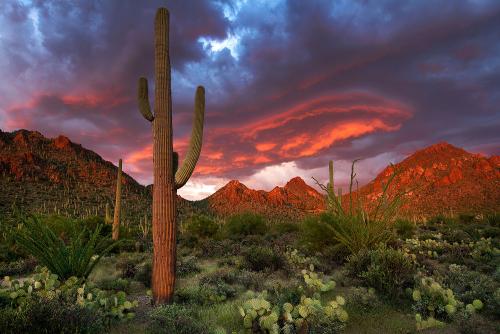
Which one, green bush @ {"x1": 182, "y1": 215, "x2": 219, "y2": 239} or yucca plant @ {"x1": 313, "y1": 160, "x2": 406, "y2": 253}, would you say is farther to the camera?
green bush @ {"x1": 182, "y1": 215, "x2": 219, "y2": 239}

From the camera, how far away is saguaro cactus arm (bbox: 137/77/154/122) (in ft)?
23.1

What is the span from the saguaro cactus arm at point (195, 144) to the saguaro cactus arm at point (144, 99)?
3.23ft

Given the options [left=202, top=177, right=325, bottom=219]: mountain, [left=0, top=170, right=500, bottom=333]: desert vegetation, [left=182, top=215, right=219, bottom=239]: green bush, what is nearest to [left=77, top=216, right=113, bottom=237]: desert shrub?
[left=182, top=215, right=219, bottom=239]: green bush

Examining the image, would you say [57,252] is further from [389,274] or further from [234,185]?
[234,185]

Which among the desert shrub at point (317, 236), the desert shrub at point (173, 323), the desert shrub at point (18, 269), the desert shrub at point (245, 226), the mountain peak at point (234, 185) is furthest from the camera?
the mountain peak at point (234, 185)

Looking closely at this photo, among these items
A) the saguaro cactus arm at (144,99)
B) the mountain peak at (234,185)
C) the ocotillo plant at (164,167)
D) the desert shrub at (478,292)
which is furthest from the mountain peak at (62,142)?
the desert shrub at (478,292)

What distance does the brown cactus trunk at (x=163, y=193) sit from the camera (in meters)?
6.39

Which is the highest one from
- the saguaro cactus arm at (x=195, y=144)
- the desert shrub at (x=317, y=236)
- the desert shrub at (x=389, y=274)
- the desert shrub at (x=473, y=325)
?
the saguaro cactus arm at (x=195, y=144)

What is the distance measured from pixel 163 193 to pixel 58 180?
53853 millimetres

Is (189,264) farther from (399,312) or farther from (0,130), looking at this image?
(0,130)

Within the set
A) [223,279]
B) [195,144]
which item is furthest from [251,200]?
[195,144]

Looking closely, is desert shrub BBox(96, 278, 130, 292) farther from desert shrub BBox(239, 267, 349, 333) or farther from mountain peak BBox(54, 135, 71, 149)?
mountain peak BBox(54, 135, 71, 149)

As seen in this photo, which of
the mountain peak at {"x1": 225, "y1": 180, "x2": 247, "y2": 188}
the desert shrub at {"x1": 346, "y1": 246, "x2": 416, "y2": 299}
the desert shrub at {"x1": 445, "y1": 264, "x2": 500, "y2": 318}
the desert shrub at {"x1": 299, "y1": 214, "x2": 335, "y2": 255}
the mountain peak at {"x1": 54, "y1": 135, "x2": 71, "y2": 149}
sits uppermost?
the mountain peak at {"x1": 54, "y1": 135, "x2": 71, "y2": 149}

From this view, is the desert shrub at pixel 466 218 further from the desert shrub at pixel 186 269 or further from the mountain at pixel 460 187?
the desert shrub at pixel 186 269
